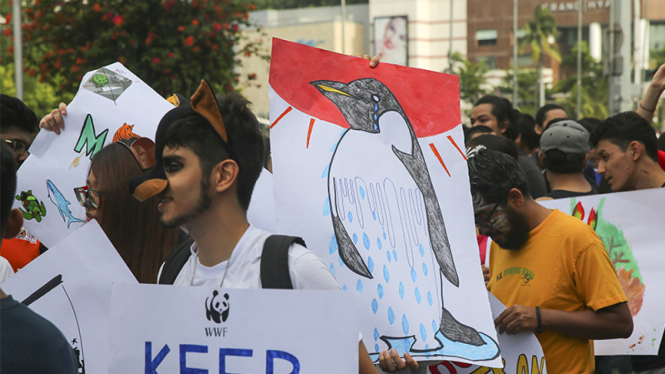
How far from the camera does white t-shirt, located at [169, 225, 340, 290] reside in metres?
2.05

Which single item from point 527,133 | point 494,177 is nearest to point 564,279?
point 494,177

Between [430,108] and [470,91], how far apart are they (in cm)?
4403

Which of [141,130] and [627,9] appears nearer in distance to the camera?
[141,130]

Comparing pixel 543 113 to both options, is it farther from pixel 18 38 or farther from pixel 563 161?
pixel 18 38

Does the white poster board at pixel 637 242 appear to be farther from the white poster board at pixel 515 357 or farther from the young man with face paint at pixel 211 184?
the young man with face paint at pixel 211 184

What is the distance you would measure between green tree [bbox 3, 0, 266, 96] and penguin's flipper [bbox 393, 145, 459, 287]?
9.27m

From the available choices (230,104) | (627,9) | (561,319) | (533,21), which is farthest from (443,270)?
(533,21)

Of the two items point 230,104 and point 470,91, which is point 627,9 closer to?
point 230,104

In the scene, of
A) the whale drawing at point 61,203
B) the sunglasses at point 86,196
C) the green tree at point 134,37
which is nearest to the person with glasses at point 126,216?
the sunglasses at point 86,196

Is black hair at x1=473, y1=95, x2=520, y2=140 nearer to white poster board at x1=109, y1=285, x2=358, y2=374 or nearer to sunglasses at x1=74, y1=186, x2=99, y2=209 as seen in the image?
sunglasses at x1=74, y1=186, x2=99, y2=209

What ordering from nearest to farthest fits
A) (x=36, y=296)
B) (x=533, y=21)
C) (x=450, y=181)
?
(x=36, y=296), (x=450, y=181), (x=533, y=21)

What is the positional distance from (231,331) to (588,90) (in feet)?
202

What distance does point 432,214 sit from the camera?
2662 mm

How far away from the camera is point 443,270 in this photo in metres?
2.59
